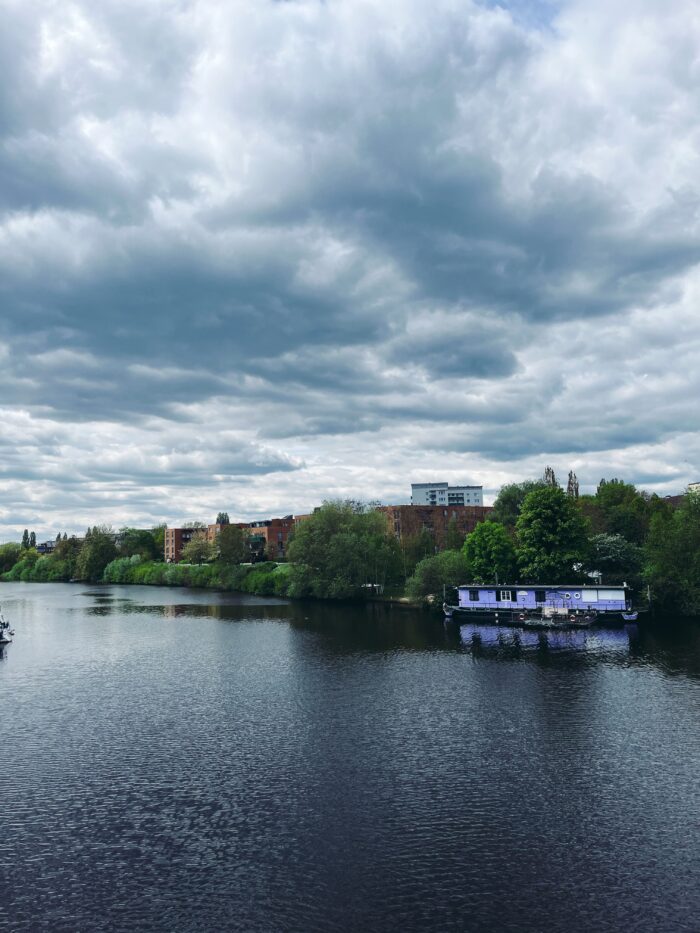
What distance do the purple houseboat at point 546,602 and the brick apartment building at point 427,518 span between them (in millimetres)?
77210

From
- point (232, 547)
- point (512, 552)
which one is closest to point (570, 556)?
point (512, 552)

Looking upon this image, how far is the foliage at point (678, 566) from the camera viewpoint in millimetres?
96200

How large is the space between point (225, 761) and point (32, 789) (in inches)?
414

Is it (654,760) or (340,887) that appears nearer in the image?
(340,887)

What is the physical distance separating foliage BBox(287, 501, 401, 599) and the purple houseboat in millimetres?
27863

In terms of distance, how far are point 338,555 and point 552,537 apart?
43428 mm

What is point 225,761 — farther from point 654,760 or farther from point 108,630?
point 108,630

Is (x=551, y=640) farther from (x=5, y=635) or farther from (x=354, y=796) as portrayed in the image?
(x=5, y=635)

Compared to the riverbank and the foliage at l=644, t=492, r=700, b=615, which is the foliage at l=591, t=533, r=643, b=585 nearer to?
the foliage at l=644, t=492, r=700, b=615

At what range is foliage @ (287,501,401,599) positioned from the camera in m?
131

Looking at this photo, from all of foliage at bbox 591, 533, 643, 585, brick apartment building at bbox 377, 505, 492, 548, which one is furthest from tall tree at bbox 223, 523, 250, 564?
foliage at bbox 591, 533, 643, 585

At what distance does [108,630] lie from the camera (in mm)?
98000

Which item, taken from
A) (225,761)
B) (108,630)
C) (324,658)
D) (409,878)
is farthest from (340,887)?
(108,630)

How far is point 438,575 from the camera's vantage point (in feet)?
384
